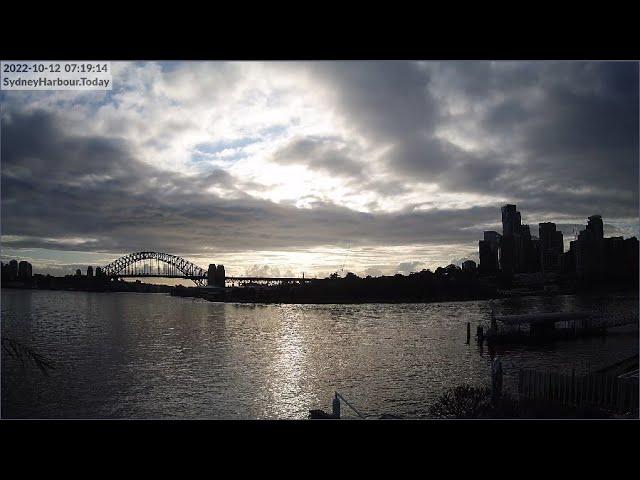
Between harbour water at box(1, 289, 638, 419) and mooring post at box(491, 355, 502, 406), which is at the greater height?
mooring post at box(491, 355, 502, 406)

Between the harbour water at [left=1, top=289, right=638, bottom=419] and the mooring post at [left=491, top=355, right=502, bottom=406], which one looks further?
the harbour water at [left=1, top=289, right=638, bottom=419]

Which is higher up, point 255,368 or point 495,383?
point 495,383

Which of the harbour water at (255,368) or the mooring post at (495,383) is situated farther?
the harbour water at (255,368)

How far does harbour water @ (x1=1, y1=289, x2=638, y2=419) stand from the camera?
35.9 feet

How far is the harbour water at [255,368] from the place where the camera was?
35.9 ft

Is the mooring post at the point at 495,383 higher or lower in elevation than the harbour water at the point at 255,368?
higher

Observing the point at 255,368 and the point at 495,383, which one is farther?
the point at 255,368

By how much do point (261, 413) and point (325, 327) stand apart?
62.5 feet

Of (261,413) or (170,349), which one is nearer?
(261,413)

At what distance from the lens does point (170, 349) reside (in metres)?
19.8

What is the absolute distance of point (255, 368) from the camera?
15.5m

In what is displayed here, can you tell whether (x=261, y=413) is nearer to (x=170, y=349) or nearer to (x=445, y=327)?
(x=170, y=349)
